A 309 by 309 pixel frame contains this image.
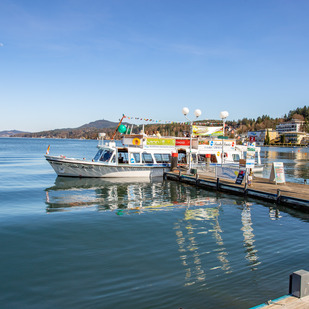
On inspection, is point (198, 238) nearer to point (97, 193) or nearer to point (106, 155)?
point (97, 193)

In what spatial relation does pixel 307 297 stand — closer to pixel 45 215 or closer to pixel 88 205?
pixel 45 215

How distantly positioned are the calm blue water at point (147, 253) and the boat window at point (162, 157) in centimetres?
1117

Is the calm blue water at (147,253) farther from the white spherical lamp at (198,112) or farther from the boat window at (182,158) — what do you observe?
the boat window at (182,158)

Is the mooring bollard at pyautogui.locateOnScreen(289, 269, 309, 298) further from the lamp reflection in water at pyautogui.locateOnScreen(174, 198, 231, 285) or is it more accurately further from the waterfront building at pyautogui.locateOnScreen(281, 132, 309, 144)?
the waterfront building at pyautogui.locateOnScreen(281, 132, 309, 144)

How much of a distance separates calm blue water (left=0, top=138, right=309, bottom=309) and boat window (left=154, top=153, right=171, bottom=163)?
1117 cm

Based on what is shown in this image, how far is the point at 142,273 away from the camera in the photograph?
852 cm

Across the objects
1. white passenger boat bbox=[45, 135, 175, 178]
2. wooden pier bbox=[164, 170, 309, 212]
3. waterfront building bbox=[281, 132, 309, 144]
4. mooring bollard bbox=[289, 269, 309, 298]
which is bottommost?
wooden pier bbox=[164, 170, 309, 212]

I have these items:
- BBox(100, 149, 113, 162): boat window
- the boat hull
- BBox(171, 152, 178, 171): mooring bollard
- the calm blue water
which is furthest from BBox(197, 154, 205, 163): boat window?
the calm blue water

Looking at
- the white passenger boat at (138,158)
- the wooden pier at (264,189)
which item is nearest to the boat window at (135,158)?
the white passenger boat at (138,158)

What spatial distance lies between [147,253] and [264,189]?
12073 mm

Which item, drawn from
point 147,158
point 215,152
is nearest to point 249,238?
point 147,158

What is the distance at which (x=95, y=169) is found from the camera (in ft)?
89.0

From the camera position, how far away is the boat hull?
1063 inches

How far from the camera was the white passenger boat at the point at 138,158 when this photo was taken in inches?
1074
